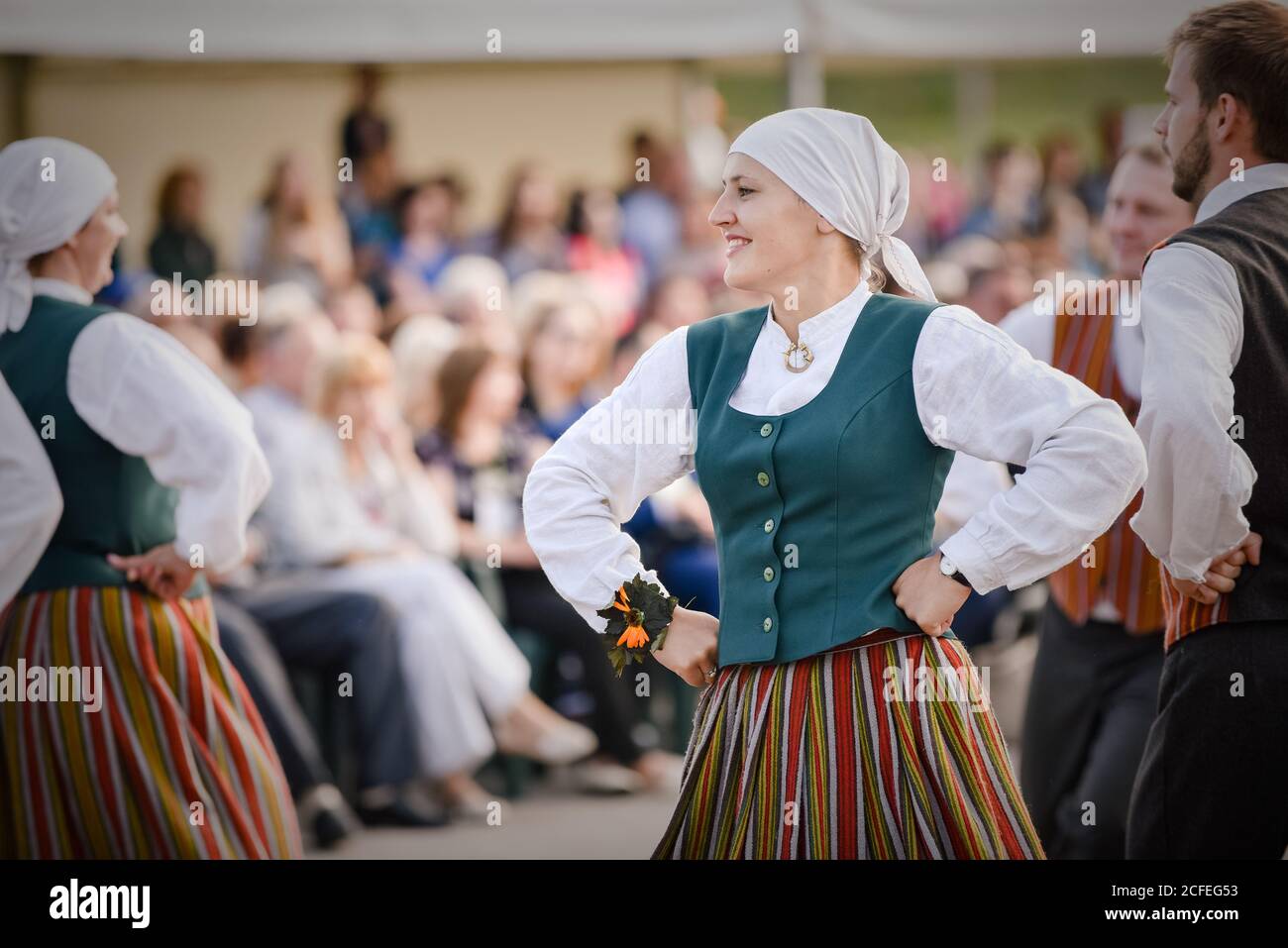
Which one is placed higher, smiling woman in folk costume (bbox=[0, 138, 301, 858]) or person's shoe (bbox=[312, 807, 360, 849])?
smiling woman in folk costume (bbox=[0, 138, 301, 858])

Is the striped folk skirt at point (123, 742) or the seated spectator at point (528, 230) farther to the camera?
the seated spectator at point (528, 230)

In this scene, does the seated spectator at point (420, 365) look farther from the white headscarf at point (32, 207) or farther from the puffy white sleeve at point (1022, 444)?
the puffy white sleeve at point (1022, 444)

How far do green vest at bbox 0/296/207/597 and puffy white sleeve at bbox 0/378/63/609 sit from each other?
54 mm

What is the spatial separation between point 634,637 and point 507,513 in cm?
292

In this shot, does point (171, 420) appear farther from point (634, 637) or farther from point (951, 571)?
point (951, 571)

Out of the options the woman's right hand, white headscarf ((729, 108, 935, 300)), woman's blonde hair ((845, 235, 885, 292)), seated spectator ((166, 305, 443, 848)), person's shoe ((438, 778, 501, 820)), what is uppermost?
white headscarf ((729, 108, 935, 300))

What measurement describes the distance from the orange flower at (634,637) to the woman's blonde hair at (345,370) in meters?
2.93

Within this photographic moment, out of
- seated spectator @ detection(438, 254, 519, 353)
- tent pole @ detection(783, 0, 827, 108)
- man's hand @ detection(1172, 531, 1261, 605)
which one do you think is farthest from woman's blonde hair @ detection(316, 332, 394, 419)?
man's hand @ detection(1172, 531, 1261, 605)

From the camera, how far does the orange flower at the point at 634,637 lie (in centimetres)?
276

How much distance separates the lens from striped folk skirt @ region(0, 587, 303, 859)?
123 inches

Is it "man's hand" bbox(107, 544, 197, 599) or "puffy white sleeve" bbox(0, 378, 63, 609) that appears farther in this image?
"man's hand" bbox(107, 544, 197, 599)

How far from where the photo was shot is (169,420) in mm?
3143

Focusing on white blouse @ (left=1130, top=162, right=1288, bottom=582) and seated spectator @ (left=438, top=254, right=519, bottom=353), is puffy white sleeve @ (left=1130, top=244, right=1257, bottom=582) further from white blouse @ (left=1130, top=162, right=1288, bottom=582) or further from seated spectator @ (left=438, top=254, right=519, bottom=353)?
seated spectator @ (left=438, top=254, right=519, bottom=353)

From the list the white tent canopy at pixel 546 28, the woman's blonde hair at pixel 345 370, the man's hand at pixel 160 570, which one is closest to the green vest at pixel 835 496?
the man's hand at pixel 160 570
